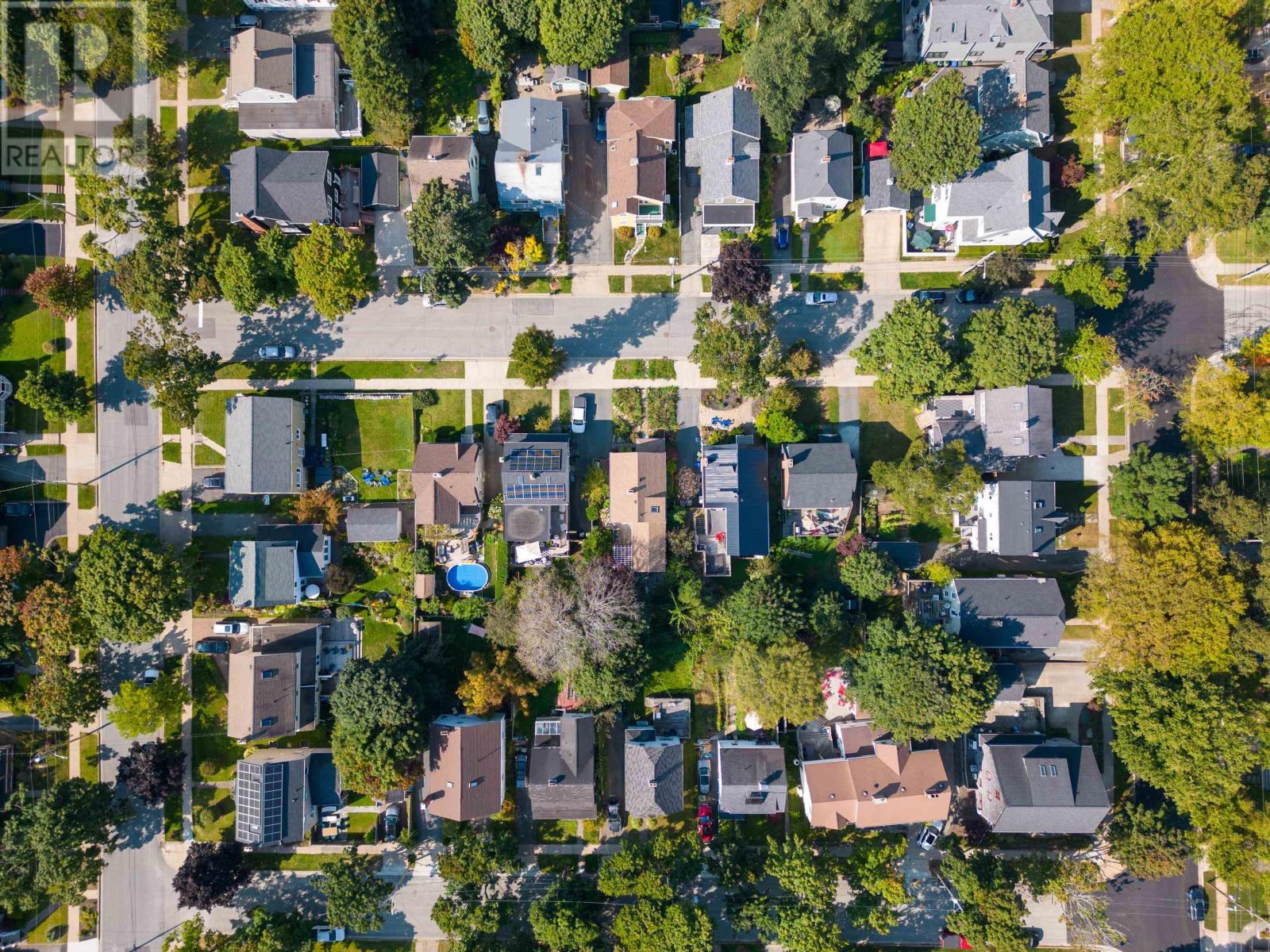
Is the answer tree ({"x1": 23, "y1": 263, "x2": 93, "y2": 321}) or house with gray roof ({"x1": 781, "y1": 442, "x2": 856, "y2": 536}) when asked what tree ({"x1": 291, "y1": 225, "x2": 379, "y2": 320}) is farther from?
house with gray roof ({"x1": 781, "y1": 442, "x2": 856, "y2": 536})

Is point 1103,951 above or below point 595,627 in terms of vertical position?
below

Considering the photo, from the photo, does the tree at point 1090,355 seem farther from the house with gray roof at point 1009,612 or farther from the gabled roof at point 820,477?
the gabled roof at point 820,477

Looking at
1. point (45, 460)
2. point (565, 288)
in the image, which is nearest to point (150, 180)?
point (45, 460)

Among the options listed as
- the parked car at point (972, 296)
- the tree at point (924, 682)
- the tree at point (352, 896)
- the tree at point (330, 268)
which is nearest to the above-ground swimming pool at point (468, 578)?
the tree at point (352, 896)

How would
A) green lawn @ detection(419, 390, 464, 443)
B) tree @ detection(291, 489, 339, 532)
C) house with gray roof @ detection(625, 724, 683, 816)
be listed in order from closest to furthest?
1. house with gray roof @ detection(625, 724, 683, 816)
2. tree @ detection(291, 489, 339, 532)
3. green lawn @ detection(419, 390, 464, 443)

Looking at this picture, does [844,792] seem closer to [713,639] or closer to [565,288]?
[713,639]

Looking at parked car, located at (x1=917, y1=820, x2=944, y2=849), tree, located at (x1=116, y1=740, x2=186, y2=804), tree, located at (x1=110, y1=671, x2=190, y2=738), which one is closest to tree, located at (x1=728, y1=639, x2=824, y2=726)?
parked car, located at (x1=917, y1=820, x2=944, y2=849)

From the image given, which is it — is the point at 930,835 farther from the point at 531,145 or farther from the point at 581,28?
the point at 581,28
